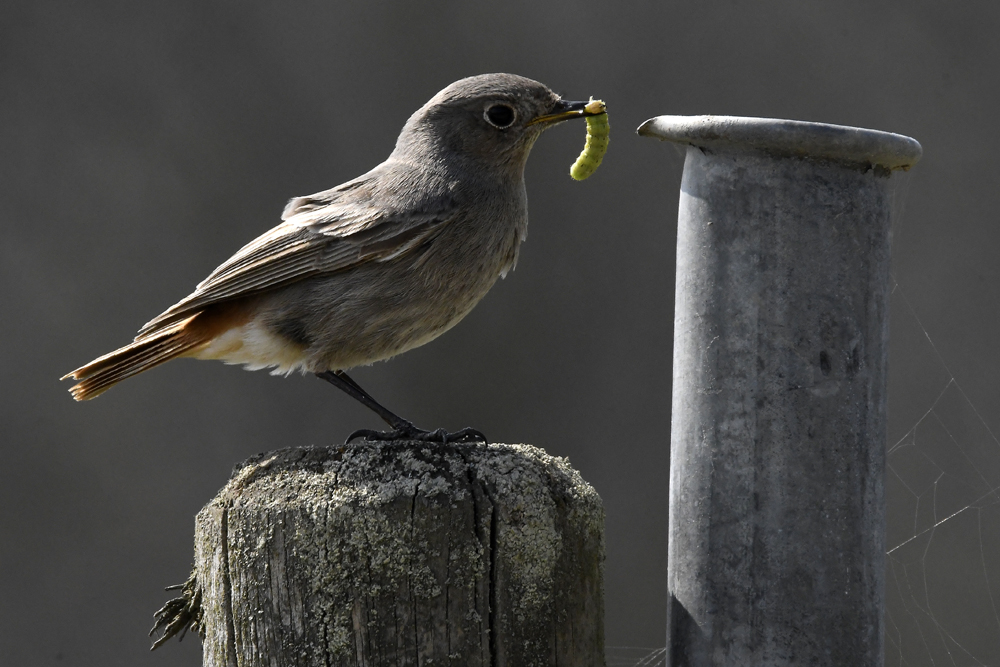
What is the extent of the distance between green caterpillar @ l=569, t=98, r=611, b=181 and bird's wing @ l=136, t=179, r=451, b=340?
1.25 feet

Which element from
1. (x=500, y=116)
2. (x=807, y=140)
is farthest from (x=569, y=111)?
(x=807, y=140)

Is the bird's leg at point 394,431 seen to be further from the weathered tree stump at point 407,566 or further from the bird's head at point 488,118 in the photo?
the bird's head at point 488,118

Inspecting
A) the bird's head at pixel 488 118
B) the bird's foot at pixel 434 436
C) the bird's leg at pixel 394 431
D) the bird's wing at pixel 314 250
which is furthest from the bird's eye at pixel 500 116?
the bird's foot at pixel 434 436

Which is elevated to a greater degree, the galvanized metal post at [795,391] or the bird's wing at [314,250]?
the bird's wing at [314,250]

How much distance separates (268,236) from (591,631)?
4.97ft

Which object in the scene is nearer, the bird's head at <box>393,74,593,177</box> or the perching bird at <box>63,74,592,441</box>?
the perching bird at <box>63,74,592,441</box>

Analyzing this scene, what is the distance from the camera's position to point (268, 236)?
9.36ft

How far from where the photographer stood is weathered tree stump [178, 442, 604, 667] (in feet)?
5.75

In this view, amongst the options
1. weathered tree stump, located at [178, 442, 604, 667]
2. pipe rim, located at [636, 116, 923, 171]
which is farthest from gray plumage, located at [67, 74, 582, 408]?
pipe rim, located at [636, 116, 923, 171]

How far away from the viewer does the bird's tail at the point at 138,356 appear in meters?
2.67

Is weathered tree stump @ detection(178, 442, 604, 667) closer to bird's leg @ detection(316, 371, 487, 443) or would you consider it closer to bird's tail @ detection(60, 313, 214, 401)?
bird's leg @ detection(316, 371, 487, 443)

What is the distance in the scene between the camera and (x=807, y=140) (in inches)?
69.9

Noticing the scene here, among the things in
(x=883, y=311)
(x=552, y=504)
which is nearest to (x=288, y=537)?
(x=552, y=504)

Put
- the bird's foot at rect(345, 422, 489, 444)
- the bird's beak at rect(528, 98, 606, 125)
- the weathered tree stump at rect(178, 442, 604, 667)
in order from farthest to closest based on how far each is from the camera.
A: the bird's beak at rect(528, 98, 606, 125) → the bird's foot at rect(345, 422, 489, 444) → the weathered tree stump at rect(178, 442, 604, 667)
